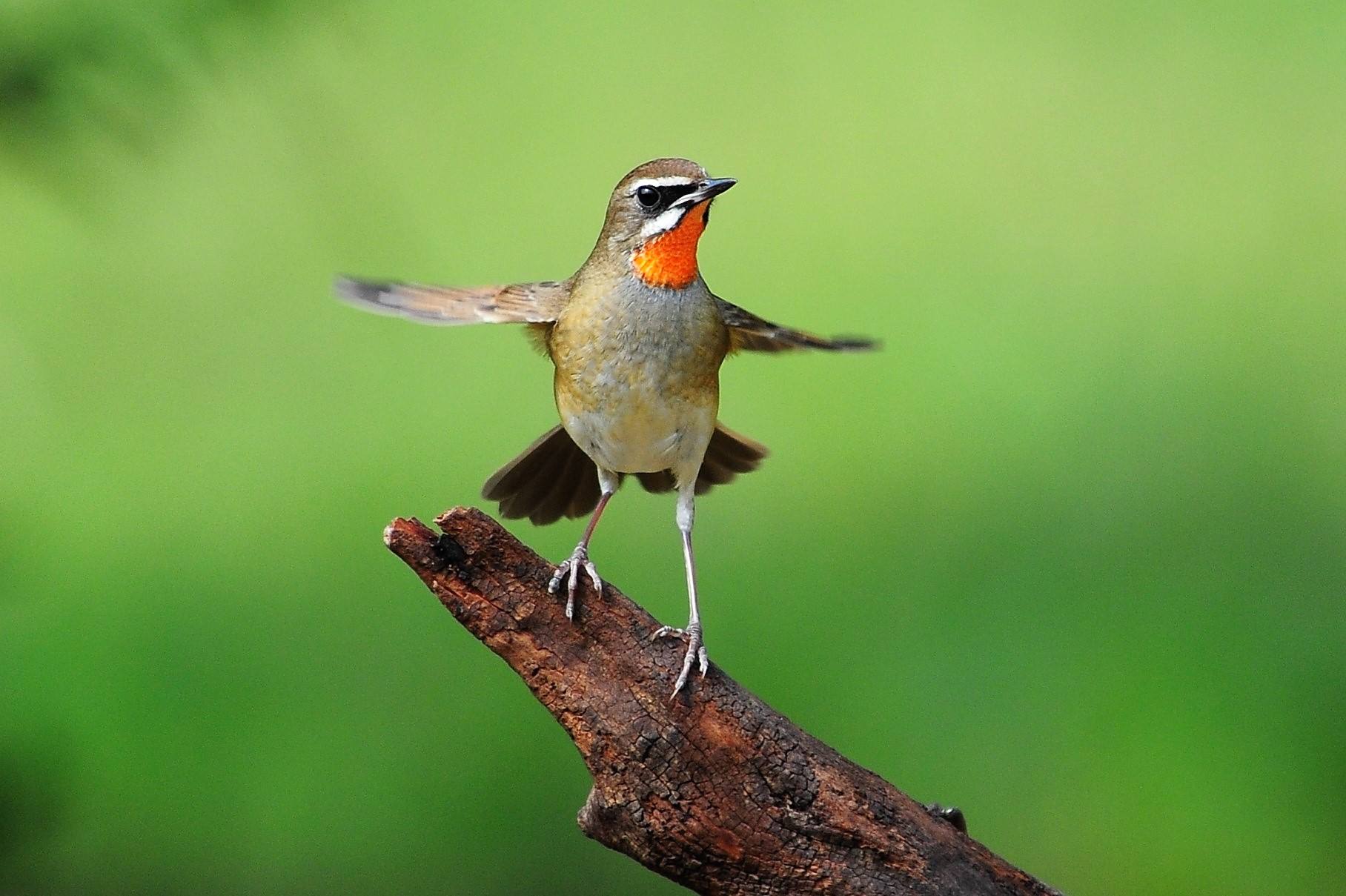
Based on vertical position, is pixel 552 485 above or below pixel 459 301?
below

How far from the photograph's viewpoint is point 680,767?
259 centimetres

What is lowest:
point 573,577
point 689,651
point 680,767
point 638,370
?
point 680,767

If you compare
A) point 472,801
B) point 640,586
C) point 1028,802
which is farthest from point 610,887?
point 1028,802

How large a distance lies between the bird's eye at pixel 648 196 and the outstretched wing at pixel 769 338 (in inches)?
11.2

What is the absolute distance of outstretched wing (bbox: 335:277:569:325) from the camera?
3047 millimetres

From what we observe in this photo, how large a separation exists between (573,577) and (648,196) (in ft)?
2.67

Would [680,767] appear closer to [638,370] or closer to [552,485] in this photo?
→ [638,370]

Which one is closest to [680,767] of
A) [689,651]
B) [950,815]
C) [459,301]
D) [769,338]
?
[689,651]

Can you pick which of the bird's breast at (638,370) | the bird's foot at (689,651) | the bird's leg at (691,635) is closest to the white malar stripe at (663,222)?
the bird's breast at (638,370)

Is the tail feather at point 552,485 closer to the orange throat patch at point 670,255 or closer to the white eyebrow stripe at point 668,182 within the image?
the orange throat patch at point 670,255

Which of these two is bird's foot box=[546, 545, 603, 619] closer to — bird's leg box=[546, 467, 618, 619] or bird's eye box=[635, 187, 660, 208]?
bird's leg box=[546, 467, 618, 619]

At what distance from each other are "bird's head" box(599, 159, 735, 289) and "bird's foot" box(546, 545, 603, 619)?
0.63 metres

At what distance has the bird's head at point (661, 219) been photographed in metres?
2.92

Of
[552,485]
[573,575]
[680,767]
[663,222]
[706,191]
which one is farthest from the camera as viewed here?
[552,485]
